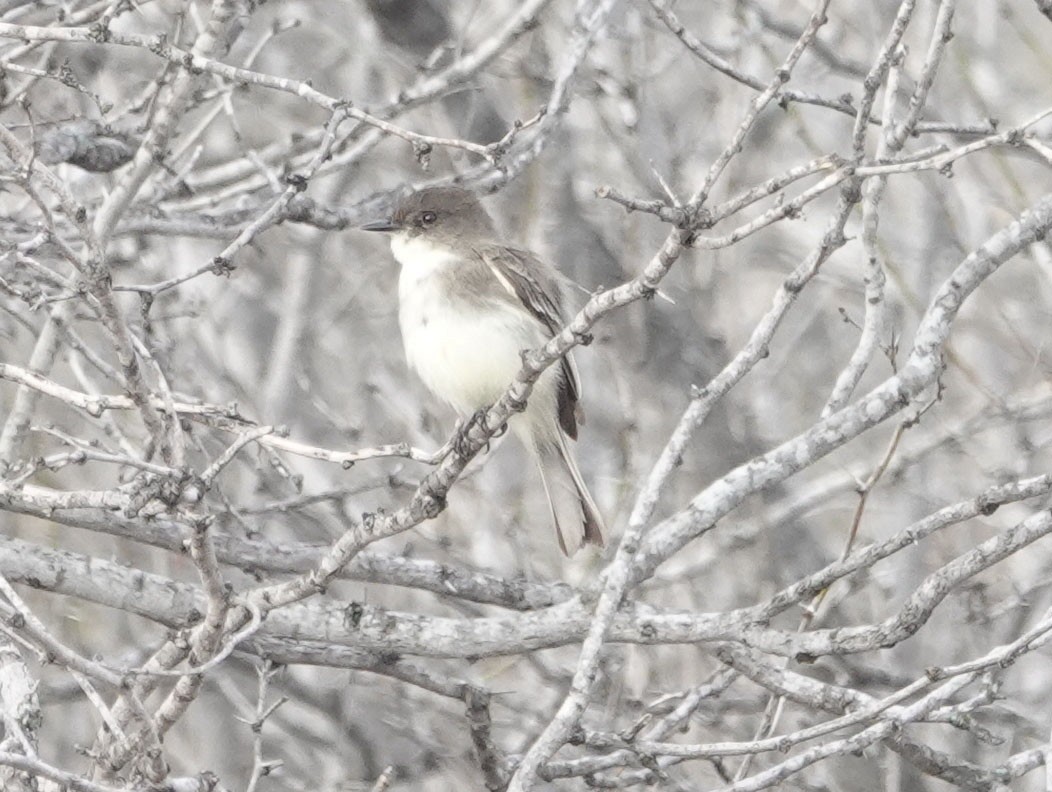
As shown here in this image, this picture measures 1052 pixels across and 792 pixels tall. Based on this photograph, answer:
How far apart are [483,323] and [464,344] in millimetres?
128

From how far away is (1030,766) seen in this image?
3871 mm

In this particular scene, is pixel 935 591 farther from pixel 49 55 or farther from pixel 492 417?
pixel 49 55

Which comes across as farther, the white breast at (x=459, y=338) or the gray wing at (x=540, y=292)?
the gray wing at (x=540, y=292)

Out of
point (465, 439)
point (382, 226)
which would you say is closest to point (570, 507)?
point (382, 226)

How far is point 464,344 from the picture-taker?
5.83 metres

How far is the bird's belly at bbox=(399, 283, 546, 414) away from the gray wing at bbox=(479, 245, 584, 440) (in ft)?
0.25

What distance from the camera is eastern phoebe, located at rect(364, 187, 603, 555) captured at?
5.86 meters

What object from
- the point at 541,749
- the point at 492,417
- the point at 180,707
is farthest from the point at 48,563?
the point at 541,749

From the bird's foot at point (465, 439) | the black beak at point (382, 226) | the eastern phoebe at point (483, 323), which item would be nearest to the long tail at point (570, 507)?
the eastern phoebe at point (483, 323)

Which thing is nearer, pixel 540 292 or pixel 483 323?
pixel 483 323

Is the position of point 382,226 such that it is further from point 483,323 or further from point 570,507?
point 570,507

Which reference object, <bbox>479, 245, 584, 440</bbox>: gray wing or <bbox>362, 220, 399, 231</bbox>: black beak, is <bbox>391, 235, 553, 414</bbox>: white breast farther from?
<bbox>362, 220, 399, 231</bbox>: black beak

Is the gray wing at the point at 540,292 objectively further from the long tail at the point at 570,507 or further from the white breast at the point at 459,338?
the long tail at the point at 570,507

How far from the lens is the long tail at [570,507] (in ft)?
19.5
